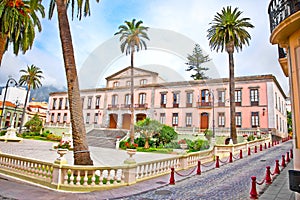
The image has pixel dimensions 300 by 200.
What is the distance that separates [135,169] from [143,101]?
3026cm

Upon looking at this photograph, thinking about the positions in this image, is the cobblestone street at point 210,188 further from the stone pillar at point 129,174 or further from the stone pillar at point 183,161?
the stone pillar at point 183,161

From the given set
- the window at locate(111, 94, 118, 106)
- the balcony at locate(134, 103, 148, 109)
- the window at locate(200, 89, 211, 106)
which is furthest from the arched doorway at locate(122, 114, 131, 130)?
the window at locate(200, 89, 211, 106)

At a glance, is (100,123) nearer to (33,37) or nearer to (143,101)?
(143,101)

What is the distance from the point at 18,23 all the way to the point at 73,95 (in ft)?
30.1

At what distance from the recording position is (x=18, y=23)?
556 inches

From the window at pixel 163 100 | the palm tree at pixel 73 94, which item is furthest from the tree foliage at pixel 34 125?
the palm tree at pixel 73 94

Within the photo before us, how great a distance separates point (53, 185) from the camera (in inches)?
275

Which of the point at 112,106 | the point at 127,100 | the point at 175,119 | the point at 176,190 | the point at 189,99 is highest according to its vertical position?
the point at 189,99

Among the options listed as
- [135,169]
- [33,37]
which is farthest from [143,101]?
[135,169]

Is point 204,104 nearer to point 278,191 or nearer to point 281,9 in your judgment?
point 278,191

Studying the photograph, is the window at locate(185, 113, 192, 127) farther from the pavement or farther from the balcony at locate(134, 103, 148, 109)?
the pavement

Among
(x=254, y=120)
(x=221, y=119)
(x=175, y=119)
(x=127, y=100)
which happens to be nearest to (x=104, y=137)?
(x=127, y=100)

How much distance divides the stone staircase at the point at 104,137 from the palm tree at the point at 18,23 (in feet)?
46.0

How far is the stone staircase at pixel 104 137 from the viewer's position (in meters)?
26.0
